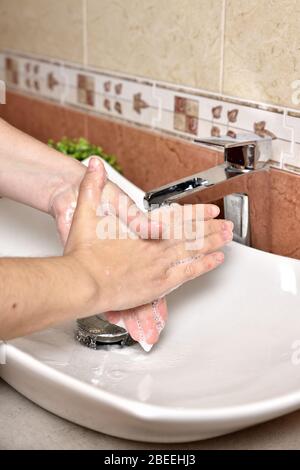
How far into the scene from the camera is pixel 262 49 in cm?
115

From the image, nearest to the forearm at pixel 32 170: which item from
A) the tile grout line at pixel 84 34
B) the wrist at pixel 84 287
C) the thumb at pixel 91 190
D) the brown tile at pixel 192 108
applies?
the thumb at pixel 91 190

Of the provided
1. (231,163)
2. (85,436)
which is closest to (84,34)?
(231,163)

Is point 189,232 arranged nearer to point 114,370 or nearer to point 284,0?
point 114,370

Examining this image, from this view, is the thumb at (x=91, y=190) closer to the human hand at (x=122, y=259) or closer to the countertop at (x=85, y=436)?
the human hand at (x=122, y=259)

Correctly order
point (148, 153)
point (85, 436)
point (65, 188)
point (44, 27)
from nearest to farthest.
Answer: point (85, 436), point (65, 188), point (148, 153), point (44, 27)

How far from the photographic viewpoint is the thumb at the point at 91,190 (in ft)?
2.96

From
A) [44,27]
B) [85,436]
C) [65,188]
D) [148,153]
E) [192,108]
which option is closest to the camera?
[85,436]

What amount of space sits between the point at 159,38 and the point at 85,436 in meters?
0.78

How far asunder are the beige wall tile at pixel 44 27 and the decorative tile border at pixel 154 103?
1.1 inches

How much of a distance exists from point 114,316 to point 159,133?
0.56 metres

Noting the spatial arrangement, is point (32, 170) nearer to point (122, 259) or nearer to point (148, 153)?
point (122, 259)

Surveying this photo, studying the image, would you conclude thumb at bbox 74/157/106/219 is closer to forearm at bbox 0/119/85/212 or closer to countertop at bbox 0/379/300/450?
forearm at bbox 0/119/85/212

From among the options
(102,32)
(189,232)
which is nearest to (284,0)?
(189,232)

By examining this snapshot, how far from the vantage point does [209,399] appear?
32.2 inches
